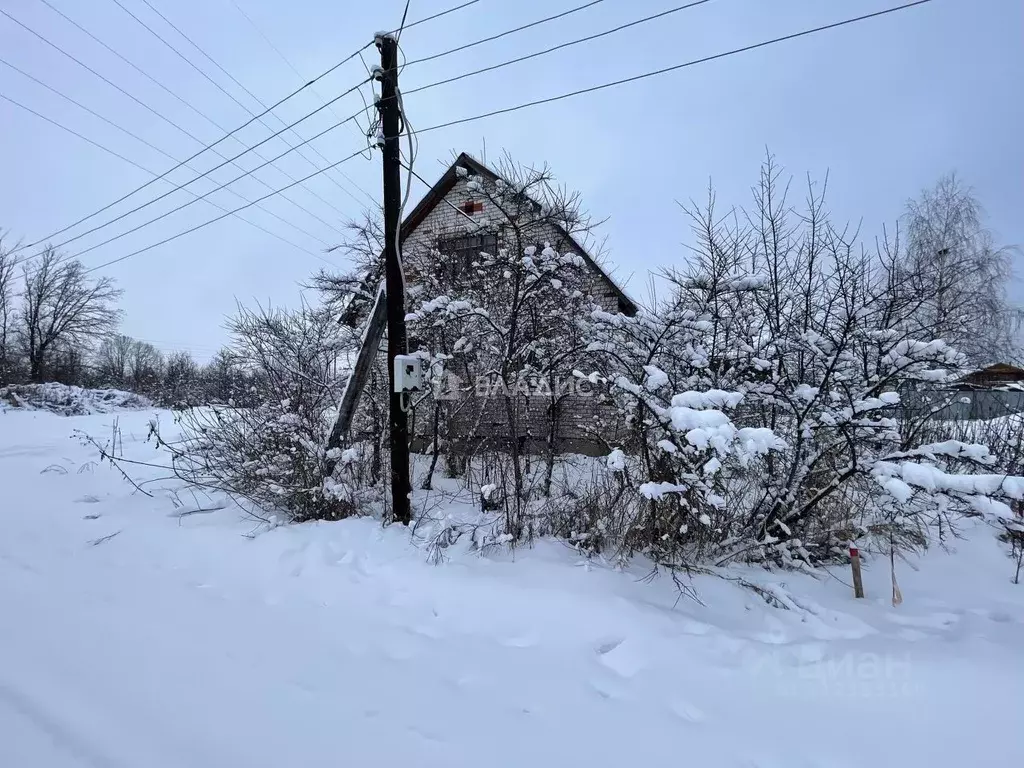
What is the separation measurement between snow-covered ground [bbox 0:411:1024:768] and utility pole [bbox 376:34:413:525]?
79cm

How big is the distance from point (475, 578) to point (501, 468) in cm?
175

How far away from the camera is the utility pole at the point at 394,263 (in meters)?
4.93

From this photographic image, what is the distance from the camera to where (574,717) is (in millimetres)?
2246

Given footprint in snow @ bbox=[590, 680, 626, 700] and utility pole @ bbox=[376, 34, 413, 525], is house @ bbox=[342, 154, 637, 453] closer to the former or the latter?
utility pole @ bbox=[376, 34, 413, 525]

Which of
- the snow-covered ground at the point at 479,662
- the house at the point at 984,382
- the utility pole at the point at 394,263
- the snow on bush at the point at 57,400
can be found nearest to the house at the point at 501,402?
the utility pole at the point at 394,263

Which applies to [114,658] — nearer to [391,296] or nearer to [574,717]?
[574,717]

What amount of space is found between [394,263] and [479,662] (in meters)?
3.89

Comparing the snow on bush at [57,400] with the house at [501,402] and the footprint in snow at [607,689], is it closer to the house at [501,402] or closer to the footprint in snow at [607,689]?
the house at [501,402]

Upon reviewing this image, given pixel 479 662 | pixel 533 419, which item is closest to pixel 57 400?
pixel 533 419

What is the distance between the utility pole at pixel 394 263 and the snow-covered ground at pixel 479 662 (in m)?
0.79

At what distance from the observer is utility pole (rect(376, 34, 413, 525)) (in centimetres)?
493

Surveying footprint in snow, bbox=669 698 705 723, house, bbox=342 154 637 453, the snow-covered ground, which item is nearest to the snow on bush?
house, bbox=342 154 637 453

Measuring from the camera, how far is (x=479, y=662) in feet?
8.80

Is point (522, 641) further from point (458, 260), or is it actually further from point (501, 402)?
point (458, 260)
